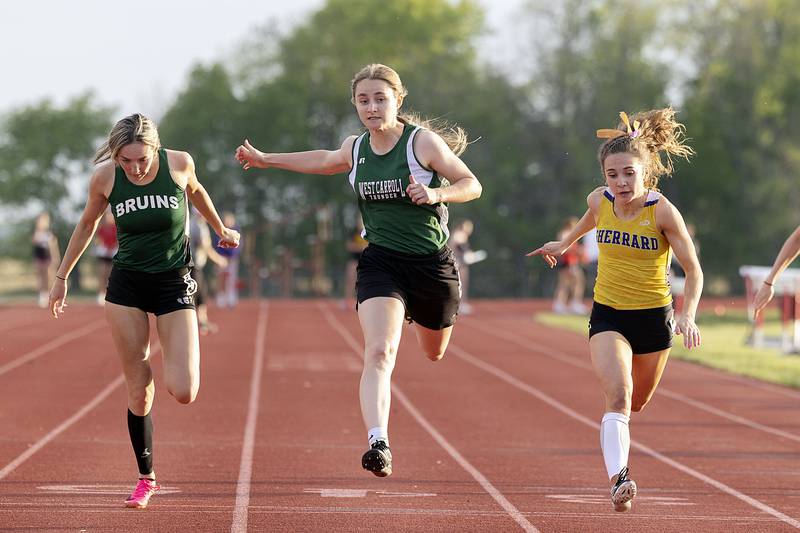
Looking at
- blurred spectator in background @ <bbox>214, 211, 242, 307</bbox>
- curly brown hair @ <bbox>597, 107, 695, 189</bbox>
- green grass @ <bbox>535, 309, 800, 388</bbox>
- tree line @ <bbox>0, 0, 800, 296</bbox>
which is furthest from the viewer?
tree line @ <bbox>0, 0, 800, 296</bbox>

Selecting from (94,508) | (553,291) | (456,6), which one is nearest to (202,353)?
(94,508)

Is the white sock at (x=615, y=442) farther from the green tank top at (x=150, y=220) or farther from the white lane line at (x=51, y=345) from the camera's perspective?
the white lane line at (x=51, y=345)

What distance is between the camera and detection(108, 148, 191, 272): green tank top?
5.96m

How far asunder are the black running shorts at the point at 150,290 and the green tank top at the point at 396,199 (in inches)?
35.4

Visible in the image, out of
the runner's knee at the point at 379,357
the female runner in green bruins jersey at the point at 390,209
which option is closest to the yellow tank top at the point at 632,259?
the female runner in green bruins jersey at the point at 390,209

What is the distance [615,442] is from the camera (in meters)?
5.79

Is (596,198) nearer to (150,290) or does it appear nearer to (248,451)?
(150,290)

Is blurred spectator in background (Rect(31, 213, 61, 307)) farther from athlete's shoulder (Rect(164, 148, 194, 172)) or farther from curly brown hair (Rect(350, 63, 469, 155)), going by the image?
curly brown hair (Rect(350, 63, 469, 155))

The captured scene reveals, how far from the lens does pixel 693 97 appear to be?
45625 millimetres

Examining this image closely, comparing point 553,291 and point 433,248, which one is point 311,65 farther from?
point 433,248

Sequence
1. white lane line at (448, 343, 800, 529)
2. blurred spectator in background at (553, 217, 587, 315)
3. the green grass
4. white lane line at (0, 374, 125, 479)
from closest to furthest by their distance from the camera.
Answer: white lane line at (448, 343, 800, 529)
white lane line at (0, 374, 125, 479)
the green grass
blurred spectator in background at (553, 217, 587, 315)

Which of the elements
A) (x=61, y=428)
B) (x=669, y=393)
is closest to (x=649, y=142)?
(x=61, y=428)

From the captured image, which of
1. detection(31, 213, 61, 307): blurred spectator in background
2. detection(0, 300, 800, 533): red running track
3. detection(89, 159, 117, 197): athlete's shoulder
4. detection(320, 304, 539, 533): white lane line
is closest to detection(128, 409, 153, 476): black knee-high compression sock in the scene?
detection(0, 300, 800, 533): red running track

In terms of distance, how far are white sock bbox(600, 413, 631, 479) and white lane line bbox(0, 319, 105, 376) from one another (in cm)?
940
